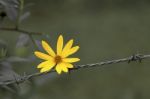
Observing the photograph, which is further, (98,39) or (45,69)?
(98,39)

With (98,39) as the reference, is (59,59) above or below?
below

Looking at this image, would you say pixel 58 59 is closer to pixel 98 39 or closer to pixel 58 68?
pixel 58 68

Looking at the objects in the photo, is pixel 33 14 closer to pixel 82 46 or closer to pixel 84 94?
pixel 82 46

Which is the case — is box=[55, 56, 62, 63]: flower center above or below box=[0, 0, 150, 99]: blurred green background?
below

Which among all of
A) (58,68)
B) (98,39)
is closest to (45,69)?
(58,68)

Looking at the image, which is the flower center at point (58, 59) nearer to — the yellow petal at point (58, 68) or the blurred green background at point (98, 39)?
the yellow petal at point (58, 68)

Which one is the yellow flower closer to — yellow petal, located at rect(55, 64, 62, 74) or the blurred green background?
yellow petal, located at rect(55, 64, 62, 74)

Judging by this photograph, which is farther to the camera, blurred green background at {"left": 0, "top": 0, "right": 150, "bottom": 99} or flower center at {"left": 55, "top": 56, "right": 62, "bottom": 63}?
blurred green background at {"left": 0, "top": 0, "right": 150, "bottom": 99}

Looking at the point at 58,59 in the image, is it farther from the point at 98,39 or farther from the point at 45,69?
the point at 98,39

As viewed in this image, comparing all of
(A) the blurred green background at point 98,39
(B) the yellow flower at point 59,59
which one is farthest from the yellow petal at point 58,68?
(A) the blurred green background at point 98,39

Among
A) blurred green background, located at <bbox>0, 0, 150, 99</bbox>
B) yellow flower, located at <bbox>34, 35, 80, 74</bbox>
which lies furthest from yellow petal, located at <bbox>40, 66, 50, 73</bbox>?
blurred green background, located at <bbox>0, 0, 150, 99</bbox>
